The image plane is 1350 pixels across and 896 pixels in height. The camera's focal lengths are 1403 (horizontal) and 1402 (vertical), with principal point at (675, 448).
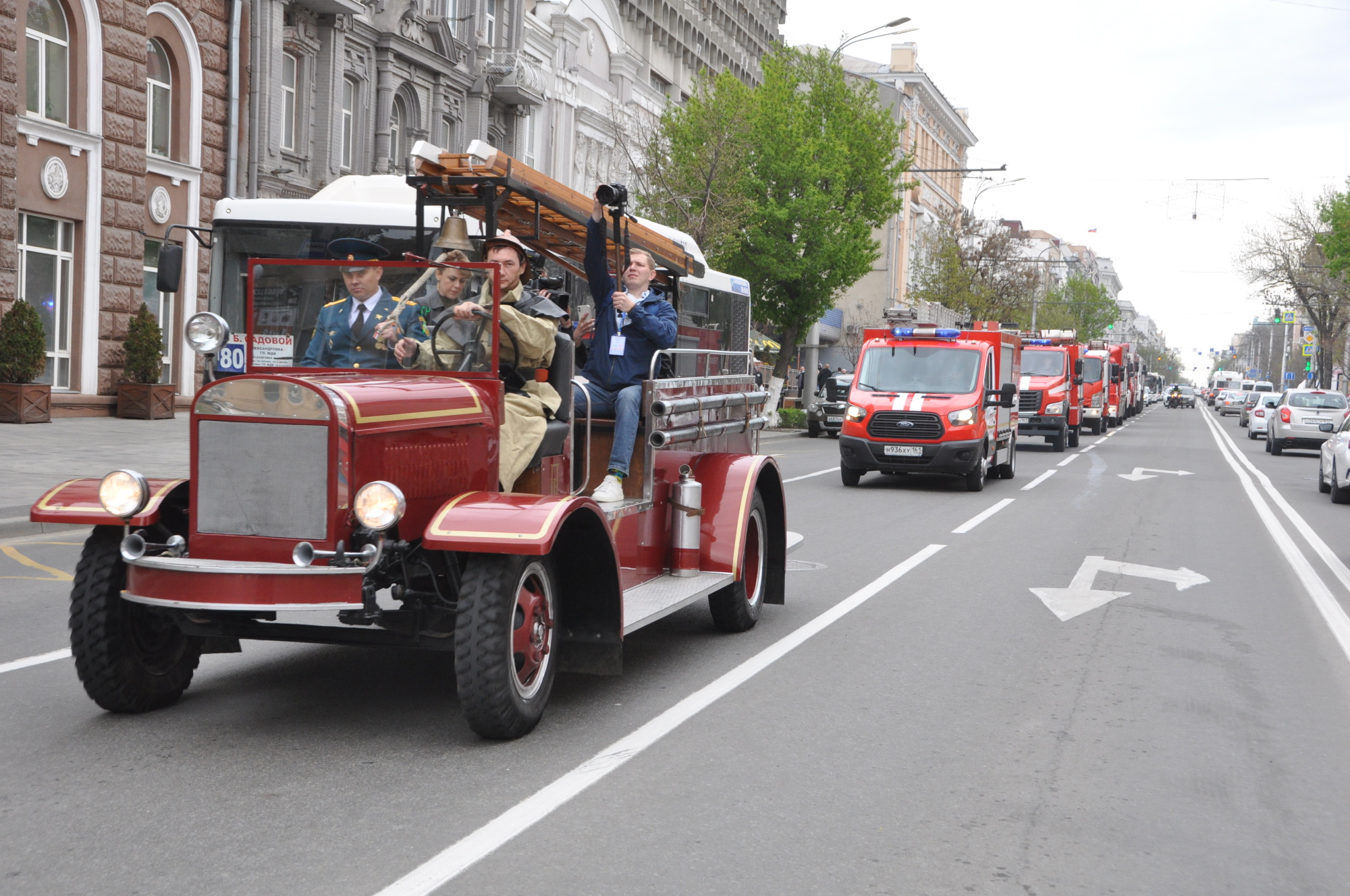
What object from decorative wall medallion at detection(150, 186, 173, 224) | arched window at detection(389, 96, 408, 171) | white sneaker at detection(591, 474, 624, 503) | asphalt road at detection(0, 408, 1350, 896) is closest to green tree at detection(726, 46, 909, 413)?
arched window at detection(389, 96, 408, 171)

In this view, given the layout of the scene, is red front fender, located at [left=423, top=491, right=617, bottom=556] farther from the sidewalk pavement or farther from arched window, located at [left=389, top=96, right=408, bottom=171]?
arched window, located at [left=389, top=96, right=408, bottom=171]

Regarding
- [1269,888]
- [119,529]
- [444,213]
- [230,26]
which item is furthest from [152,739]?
[230,26]

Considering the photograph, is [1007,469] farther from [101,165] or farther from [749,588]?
[101,165]

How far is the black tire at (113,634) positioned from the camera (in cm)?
544

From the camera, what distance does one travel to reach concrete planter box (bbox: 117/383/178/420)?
76.0 ft

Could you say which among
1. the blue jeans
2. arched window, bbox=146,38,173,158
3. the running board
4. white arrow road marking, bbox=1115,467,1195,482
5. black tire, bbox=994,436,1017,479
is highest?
arched window, bbox=146,38,173,158

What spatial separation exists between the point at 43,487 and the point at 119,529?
852 centimetres

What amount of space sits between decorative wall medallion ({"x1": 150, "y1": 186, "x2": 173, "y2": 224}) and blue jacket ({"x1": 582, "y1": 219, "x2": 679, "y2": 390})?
19954mm

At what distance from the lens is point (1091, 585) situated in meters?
10.5

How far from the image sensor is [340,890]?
384 cm

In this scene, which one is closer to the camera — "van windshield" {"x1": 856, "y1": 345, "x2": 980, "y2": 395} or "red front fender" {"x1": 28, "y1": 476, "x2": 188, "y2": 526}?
"red front fender" {"x1": 28, "y1": 476, "x2": 188, "y2": 526}

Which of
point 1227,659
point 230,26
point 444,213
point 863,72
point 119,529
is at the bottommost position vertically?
point 1227,659

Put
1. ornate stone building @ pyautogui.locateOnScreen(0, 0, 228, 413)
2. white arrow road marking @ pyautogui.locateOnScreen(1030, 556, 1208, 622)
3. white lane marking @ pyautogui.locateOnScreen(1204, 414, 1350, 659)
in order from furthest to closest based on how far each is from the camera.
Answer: ornate stone building @ pyautogui.locateOnScreen(0, 0, 228, 413) → white arrow road marking @ pyautogui.locateOnScreen(1030, 556, 1208, 622) → white lane marking @ pyautogui.locateOnScreen(1204, 414, 1350, 659)

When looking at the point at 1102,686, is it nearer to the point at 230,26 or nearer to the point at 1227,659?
the point at 1227,659
